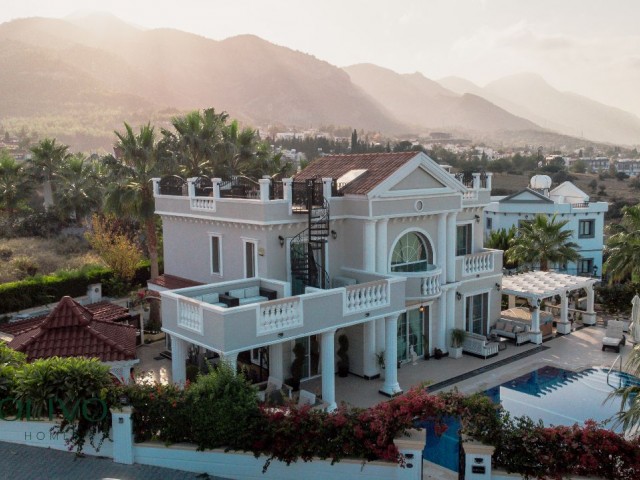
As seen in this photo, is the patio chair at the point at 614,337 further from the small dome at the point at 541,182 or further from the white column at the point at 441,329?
the small dome at the point at 541,182

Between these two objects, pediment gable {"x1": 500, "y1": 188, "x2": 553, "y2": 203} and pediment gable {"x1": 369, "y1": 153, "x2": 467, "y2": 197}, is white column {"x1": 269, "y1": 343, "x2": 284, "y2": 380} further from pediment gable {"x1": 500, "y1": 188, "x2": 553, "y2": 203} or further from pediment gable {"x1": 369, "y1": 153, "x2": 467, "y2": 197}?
pediment gable {"x1": 500, "y1": 188, "x2": 553, "y2": 203}

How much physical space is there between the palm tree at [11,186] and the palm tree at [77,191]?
85.0 inches

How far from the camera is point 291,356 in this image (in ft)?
66.5

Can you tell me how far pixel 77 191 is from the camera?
1743 inches

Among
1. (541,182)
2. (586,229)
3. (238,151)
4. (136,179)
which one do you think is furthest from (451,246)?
(541,182)

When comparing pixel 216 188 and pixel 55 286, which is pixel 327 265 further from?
pixel 55 286

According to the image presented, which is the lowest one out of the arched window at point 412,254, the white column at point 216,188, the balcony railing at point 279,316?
the balcony railing at point 279,316

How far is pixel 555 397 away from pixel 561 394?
0.42 metres

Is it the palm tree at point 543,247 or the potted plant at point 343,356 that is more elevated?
the palm tree at point 543,247

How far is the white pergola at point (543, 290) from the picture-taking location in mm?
26094

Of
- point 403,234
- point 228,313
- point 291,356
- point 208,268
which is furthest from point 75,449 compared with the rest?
point 403,234

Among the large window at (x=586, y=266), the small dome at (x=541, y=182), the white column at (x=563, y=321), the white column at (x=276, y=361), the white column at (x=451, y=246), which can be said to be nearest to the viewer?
the white column at (x=276, y=361)

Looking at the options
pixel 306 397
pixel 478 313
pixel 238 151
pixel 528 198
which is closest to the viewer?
pixel 306 397

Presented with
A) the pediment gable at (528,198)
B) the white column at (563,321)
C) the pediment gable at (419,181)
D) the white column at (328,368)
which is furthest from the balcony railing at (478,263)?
the pediment gable at (528,198)
